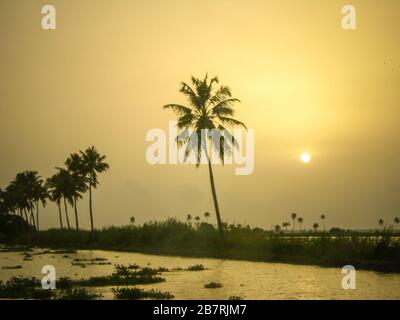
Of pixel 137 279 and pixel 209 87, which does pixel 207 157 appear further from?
pixel 137 279

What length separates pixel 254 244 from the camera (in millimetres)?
52812

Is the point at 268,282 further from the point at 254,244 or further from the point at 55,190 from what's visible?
the point at 55,190

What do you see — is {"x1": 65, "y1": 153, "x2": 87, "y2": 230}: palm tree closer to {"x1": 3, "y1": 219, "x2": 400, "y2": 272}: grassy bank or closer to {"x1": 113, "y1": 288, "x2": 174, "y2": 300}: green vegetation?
{"x1": 3, "y1": 219, "x2": 400, "y2": 272}: grassy bank

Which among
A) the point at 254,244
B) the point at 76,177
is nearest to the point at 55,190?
the point at 76,177

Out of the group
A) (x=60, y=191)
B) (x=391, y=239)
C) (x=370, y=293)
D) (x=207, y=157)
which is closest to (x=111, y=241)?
(x=60, y=191)

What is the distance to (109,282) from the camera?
31.4 m

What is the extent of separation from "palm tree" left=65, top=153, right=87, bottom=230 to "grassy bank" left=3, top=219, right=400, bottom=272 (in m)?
12.0

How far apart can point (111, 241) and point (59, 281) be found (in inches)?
2106

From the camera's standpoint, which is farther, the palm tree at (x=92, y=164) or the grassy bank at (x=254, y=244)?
the palm tree at (x=92, y=164)

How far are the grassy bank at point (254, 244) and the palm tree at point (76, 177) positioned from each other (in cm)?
1205

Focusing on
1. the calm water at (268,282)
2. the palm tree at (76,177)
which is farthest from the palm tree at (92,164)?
the calm water at (268,282)

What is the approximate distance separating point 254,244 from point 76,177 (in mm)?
58538

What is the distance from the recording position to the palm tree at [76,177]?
99438 millimetres

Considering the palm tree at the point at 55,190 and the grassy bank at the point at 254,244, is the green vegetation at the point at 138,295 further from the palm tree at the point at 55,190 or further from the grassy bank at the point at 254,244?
the palm tree at the point at 55,190
